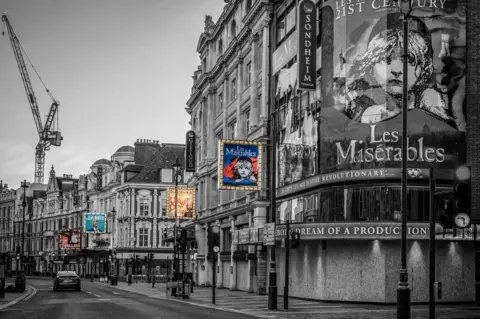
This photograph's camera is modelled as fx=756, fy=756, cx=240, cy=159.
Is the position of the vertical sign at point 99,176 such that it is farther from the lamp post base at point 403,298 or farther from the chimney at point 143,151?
the lamp post base at point 403,298

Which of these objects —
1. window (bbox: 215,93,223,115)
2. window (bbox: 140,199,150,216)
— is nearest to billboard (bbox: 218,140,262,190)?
window (bbox: 215,93,223,115)

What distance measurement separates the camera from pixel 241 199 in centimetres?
5212

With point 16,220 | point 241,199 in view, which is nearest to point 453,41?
point 241,199

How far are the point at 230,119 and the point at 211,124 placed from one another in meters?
6.75

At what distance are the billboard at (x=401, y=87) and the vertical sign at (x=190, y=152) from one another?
32.1m

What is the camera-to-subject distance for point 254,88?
49.8m

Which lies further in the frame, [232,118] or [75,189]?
[75,189]

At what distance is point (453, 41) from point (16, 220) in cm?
13200

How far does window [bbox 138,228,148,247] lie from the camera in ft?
332

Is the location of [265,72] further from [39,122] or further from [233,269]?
[39,122]

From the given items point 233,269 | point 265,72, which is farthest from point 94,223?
point 265,72

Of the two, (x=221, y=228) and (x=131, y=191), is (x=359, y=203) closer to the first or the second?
(x=221, y=228)

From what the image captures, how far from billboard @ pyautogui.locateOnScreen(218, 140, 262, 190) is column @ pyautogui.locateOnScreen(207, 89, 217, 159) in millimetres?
18101

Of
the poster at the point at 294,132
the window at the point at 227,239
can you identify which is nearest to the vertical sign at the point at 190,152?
the window at the point at 227,239
